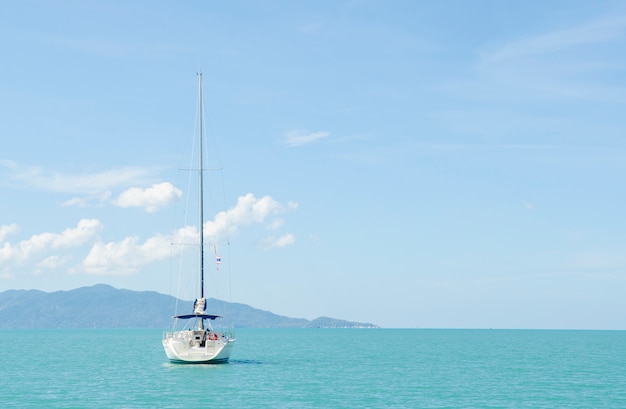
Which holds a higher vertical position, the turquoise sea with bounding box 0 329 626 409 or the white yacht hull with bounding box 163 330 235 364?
the white yacht hull with bounding box 163 330 235 364

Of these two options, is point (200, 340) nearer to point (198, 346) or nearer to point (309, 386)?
point (198, 346)

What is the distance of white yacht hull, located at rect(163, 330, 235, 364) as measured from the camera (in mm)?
77188

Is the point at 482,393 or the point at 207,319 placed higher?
the point at 207,319

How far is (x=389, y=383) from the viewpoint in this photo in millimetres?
70750

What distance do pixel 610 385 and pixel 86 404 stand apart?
1876 inches

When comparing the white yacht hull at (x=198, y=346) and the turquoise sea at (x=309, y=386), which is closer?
the turquoise sea at (x=309, y=386)

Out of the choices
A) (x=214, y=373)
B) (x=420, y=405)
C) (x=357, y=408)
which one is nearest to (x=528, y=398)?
(x=420, y=405)

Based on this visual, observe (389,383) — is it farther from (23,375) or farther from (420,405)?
(23,375)

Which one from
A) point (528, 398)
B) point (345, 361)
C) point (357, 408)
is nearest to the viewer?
point (357, 408)

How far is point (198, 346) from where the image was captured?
254ft

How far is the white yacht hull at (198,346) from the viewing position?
77188 millimetres

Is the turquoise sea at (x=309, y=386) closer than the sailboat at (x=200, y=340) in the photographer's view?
Yes

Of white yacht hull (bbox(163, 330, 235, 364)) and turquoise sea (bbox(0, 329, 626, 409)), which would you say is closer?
turquoise sea (bbox(0, 329, 626, 409))

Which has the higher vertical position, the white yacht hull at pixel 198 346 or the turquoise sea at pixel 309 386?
the white yacht hull at pixel 198 346
